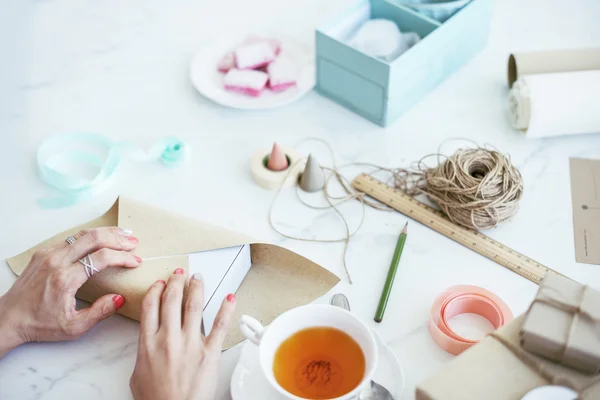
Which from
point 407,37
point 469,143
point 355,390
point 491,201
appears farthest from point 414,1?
point 355,390

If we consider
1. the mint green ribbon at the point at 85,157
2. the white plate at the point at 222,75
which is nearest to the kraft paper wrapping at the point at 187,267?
the mint green ribbon at the point at 85,157

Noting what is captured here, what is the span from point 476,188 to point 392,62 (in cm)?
32

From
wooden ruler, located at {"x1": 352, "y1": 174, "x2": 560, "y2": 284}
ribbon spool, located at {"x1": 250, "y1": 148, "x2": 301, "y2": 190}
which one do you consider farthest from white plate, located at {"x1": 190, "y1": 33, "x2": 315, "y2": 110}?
wooden ruler, located at {"x1": 352, "y1": 174, "x2": 560, "y2": 284}

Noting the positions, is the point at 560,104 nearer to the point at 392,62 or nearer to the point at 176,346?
the point at 392,62

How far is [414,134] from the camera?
138cm

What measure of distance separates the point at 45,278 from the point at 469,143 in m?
0.87

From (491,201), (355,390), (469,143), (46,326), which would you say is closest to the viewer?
(355,390)

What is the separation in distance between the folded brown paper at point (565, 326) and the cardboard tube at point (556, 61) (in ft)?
2.25

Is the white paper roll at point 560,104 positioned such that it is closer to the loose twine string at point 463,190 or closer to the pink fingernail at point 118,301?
the loose twine string at point 463,190

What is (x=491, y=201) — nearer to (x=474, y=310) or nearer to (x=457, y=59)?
(x=474, y=310)

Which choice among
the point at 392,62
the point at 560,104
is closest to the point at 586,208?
the point at 560,104

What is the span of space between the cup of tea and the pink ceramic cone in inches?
17.5

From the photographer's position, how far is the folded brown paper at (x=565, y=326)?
2.54 feet

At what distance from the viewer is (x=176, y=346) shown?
0.91m
